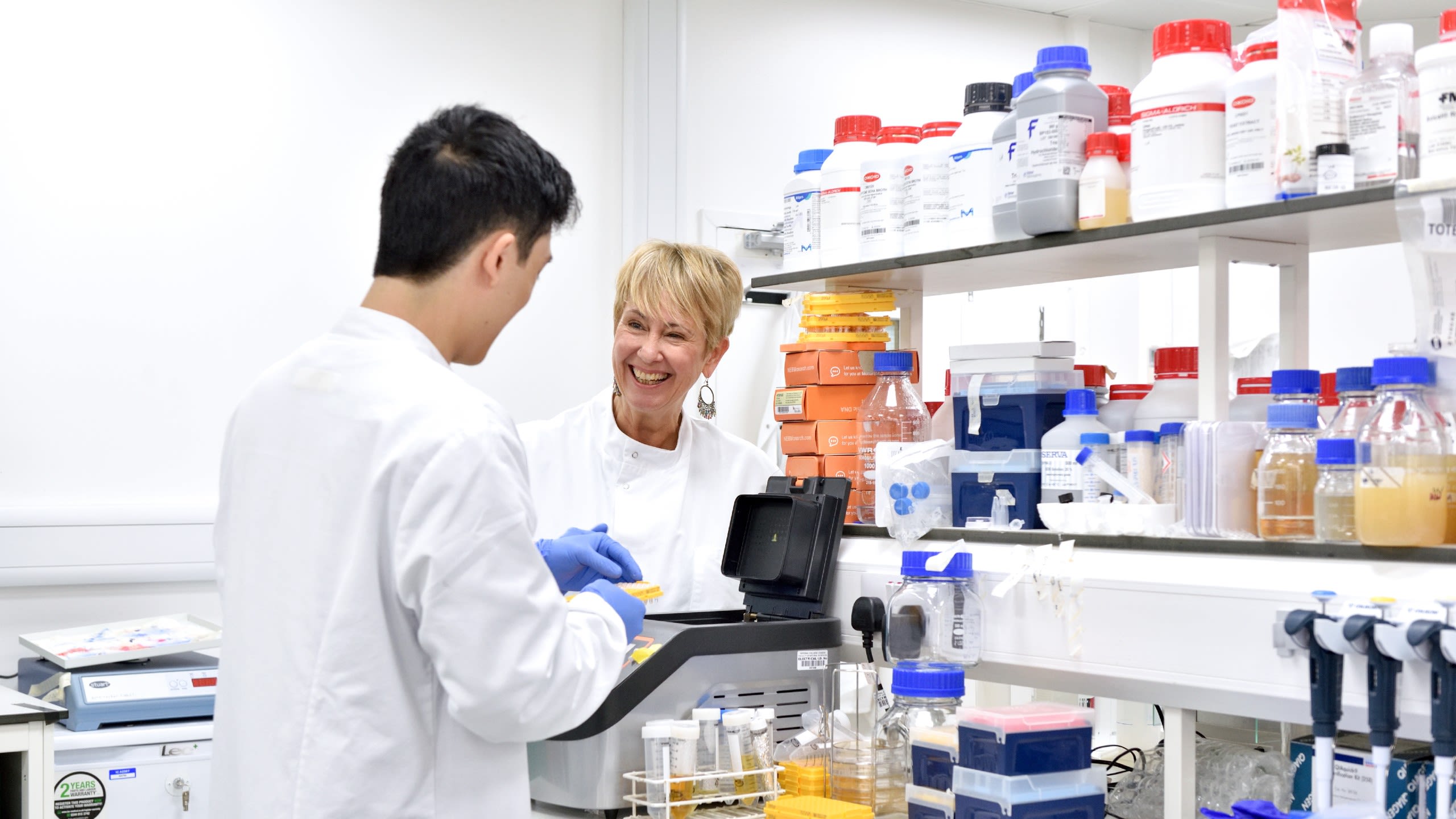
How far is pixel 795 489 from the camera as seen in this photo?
2100mm

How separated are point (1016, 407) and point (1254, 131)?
55 cm

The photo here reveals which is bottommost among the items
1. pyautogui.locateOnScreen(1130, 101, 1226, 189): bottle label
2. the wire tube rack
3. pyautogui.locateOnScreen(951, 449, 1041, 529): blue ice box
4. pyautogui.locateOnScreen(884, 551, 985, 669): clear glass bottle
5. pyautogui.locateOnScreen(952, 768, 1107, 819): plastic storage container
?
the wire tube rack

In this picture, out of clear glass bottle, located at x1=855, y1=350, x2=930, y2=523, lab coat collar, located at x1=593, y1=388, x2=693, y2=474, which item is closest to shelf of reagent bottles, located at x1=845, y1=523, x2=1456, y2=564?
clear glass bottle, located at x1=855, y1=350, x2=930, y2=523

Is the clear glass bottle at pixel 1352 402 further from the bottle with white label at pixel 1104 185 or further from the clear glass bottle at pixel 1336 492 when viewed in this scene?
the bottle with white label at pixel 1104 185

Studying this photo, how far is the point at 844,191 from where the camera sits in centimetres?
211

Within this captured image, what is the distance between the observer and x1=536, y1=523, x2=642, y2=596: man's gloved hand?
6.06ft

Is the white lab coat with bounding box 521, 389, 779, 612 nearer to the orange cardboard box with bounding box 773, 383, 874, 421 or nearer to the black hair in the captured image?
the orange cardboard box with bounding box 773, 383, 874, 421

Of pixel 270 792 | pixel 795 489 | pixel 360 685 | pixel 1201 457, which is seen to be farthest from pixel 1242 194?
pixel 270 792

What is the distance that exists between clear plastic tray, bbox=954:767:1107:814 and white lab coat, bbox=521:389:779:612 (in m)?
0.89

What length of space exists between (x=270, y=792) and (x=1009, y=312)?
3.78 metres

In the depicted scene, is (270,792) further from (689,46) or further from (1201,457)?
(689,46)

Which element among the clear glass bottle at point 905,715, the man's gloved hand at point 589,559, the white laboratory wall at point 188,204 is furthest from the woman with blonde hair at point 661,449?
the white laboratory wall at point 188,204

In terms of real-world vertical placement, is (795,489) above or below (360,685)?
above

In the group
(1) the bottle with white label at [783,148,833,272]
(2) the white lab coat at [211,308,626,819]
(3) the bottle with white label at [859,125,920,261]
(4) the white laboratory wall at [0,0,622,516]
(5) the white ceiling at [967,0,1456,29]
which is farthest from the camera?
(5) the white ceiling at [967,0,1456,29]
